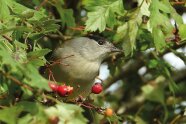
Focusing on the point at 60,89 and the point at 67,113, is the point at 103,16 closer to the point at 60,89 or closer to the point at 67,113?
the point at 60,89

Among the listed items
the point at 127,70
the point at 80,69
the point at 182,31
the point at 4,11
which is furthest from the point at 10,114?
the point at 127,70

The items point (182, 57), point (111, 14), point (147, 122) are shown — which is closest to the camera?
point (111, 14)

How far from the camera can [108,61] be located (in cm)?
630

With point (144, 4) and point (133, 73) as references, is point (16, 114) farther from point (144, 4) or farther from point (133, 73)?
point (133, 73)

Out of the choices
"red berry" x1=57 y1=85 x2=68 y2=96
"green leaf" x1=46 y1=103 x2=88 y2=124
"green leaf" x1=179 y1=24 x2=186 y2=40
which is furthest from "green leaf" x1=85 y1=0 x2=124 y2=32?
"green leaf" x1=46 y1=103 x2=88 y2=124

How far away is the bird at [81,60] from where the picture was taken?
532cm

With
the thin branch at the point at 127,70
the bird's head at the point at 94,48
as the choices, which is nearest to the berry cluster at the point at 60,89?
the bird's head at the point at 94,48

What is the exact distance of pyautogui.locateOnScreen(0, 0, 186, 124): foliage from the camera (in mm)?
3133

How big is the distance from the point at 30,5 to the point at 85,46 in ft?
3.21

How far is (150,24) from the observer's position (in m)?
4.43

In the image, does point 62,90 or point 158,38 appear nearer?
point 62,90

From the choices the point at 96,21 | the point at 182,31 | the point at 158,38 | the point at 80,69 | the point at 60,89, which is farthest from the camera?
the point at 80,69

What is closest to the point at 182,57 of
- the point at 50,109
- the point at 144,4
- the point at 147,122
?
the point at 144,4

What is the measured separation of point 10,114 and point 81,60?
2.68 m
